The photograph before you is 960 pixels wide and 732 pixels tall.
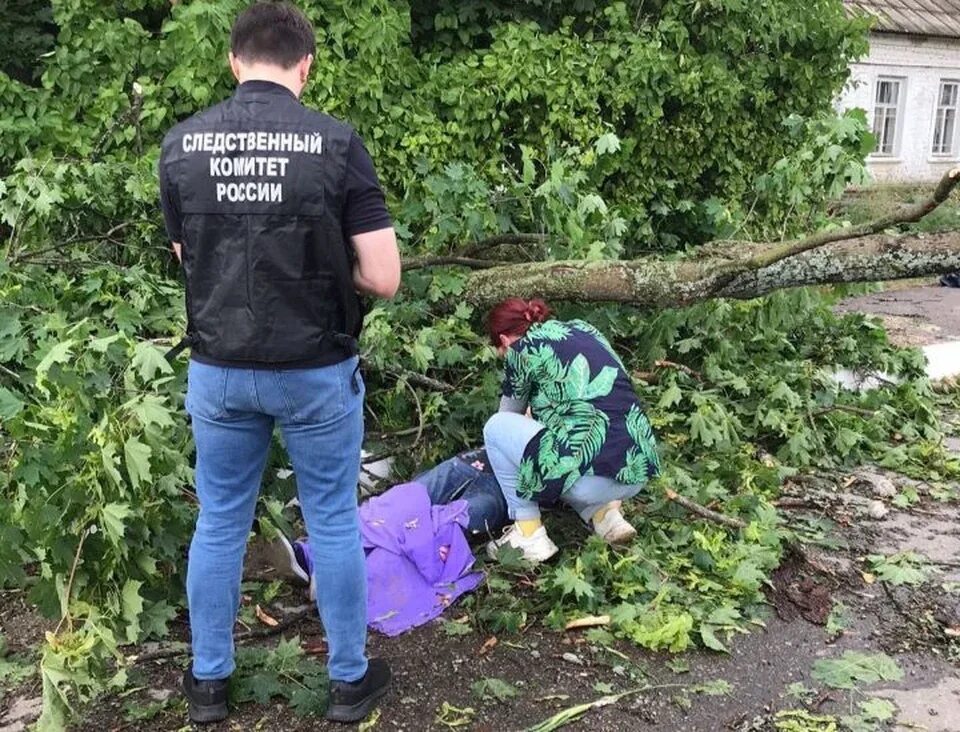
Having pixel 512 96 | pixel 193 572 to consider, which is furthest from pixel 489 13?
pixel 193 572

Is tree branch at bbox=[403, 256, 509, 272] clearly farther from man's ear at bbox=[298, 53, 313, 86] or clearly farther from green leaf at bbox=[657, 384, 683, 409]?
man's ear at bbox=[298, 53, 313, 86]

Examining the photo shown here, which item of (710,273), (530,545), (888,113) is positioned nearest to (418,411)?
(530,545)

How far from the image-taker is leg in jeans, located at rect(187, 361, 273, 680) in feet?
8.47

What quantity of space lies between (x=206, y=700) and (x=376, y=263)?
1356mm

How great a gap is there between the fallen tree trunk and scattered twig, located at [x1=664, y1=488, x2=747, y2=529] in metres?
0.96

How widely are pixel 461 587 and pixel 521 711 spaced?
0.73 metres

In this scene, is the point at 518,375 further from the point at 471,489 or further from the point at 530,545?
the point at 530,545

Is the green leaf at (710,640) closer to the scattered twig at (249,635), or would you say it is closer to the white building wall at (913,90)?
the scattered twig at (249,635)

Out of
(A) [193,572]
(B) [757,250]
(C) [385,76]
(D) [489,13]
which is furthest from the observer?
(D) [489,13]

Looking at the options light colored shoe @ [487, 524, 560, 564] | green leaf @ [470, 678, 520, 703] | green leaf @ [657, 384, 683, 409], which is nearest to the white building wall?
green leaf @ [657, 384, 683, 409]

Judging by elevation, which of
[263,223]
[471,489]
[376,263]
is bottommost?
[471,489]

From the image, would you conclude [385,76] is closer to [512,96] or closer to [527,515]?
[512,96]

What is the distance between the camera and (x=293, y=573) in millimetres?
3648

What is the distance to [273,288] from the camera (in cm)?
249
